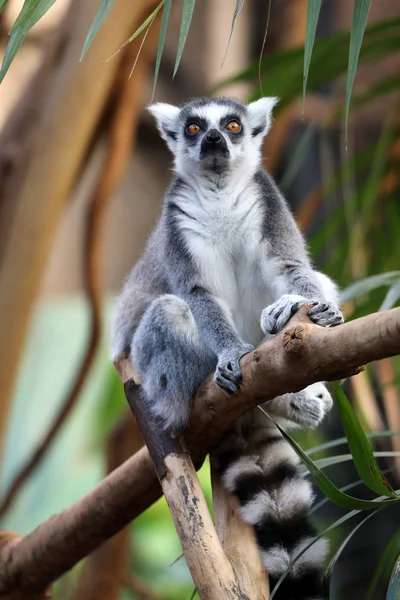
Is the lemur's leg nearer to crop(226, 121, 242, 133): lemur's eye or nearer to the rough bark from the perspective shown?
crop(226, 121, 242, 133): lemur's eye

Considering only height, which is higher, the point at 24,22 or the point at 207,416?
the point at 24,22

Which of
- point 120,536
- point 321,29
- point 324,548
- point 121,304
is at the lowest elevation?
point 324,548

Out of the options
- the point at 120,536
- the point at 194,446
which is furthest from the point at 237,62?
the point at 194,446

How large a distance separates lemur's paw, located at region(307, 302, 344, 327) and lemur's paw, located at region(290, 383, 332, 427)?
559mm

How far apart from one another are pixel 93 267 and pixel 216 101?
1.40 meters

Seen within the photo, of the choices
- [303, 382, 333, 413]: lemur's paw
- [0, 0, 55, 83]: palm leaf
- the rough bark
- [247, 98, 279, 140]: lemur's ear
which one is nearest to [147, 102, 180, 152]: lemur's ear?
[247, 98, 279, 140]: lemur's ear

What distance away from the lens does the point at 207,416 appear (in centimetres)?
187

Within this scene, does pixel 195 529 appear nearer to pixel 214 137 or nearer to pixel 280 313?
pixel 280 313

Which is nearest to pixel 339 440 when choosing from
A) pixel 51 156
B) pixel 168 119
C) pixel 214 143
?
pixel 214 143

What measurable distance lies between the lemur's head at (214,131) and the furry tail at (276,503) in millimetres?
772

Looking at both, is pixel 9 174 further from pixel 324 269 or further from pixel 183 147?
pixel 324 269

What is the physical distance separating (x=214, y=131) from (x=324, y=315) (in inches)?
35.3

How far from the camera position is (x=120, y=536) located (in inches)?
154

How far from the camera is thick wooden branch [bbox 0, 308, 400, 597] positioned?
1.29 meters
